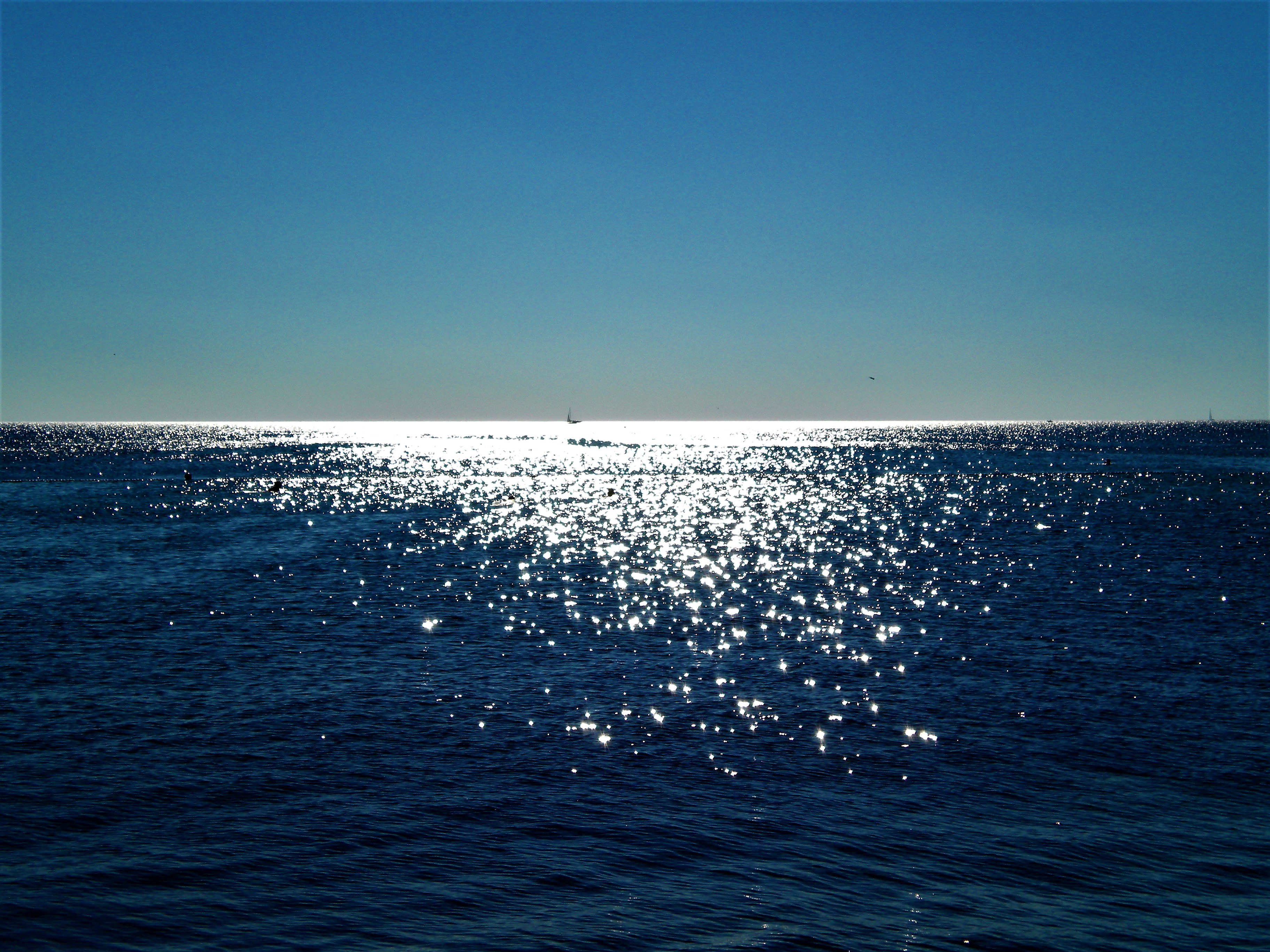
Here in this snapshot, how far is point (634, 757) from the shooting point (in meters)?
26.8

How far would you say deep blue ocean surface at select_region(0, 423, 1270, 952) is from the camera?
1833 centimetres

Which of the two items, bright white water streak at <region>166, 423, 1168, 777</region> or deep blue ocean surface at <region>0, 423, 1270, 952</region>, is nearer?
deep blue ocean surface at <region>0, 423, 1270, 952</region>

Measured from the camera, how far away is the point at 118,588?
5459cm

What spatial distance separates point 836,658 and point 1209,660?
15096 mm

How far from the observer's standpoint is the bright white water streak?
99.8ft

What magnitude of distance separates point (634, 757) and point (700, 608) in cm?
2473

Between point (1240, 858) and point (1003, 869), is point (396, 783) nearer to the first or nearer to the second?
point (1003, 869)

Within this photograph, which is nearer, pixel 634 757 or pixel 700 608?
pixel 634 757

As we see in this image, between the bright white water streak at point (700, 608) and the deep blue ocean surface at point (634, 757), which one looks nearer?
the deep blue ocean surface at point (634, 757)

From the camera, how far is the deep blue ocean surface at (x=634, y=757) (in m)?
18.3

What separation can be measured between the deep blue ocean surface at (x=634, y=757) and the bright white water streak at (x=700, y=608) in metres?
0.29

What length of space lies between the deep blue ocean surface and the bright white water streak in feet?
0.96

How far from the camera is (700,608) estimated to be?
5128 centimetres

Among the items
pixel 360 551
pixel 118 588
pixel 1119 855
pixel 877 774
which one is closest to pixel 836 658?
pixel 877 774
